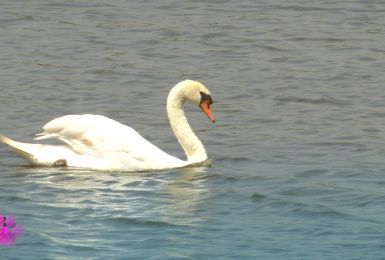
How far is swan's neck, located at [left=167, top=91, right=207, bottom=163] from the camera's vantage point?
14203 millimetres

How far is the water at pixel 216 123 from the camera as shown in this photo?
11219mm

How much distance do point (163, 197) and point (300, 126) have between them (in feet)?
10.8

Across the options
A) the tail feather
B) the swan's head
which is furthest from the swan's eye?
the tail feather

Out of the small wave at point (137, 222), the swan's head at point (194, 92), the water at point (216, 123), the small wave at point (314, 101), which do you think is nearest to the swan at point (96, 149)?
the water at point (216, 123)

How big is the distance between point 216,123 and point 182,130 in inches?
57.4

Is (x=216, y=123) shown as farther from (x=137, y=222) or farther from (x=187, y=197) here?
(x=137, y=222)

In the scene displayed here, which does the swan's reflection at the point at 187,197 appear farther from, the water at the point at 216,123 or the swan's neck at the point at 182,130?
the swan's neck at the point at 182,130

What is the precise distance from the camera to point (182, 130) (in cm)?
1452

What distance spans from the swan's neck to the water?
0.23 m

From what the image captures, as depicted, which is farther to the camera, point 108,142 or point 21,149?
point 108,142

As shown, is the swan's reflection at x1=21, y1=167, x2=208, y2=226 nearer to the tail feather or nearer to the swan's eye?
the tail feather

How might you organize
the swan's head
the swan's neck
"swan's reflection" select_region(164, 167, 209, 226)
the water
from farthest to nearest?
A: the swan's head → the swan's neck → "swan's reflection" select_region(164, 167, 209, 226) → the water

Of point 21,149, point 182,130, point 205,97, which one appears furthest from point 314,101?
point 21,149

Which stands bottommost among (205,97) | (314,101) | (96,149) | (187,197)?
(314,101)
